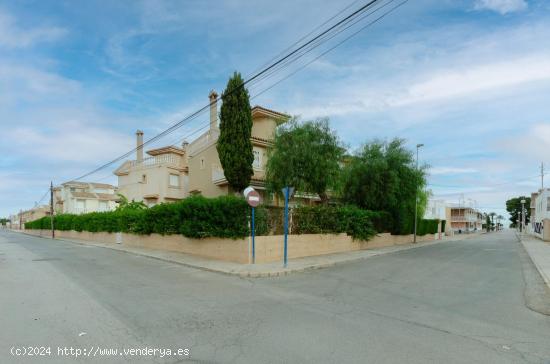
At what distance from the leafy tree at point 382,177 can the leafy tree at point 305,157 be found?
114 inches

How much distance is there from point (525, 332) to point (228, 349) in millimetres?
4957

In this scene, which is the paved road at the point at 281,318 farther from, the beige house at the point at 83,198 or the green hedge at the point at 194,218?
the beige house at the point at 83,198

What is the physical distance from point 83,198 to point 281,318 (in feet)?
235

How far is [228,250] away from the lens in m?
15.2

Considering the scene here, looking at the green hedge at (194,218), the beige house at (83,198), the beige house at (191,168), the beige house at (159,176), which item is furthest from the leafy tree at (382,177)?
the beige house at (83,198)

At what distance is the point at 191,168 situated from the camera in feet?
102

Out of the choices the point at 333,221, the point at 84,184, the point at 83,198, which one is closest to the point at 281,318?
the point at 333,221

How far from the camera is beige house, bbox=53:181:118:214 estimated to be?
220ft

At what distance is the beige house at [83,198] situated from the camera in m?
67.1

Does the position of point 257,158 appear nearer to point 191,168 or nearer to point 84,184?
point 191,168

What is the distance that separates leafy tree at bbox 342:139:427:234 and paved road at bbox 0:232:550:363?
42.2ft

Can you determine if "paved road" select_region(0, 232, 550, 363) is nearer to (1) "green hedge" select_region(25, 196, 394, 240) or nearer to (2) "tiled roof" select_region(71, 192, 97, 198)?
(1) "green hedge" select_region(25, 196, 394, 240)

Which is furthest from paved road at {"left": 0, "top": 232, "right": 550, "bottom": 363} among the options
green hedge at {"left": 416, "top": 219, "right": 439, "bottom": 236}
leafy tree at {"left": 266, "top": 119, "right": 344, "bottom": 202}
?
green hedge at {"left": 416, "top": 219, "right": 439, "bottom": 236}

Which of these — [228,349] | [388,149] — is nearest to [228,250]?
[228,349]
